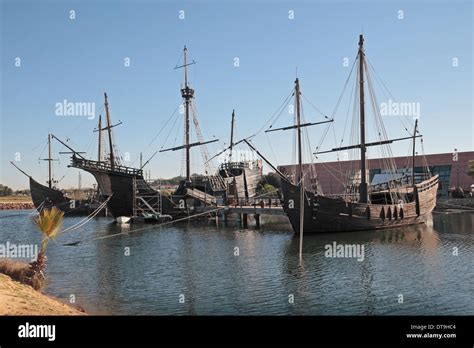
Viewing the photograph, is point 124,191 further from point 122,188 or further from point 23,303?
point 23,303

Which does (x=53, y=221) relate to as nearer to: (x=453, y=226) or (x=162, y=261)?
(x=162, y=261)

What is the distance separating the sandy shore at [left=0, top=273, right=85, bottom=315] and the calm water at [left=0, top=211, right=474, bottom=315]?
187cm

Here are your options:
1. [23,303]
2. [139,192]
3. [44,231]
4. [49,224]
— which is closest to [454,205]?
[139,192]

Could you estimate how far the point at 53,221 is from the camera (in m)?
15.3

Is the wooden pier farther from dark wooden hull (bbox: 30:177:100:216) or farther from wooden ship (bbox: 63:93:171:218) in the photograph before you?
dark wooden hull (bbox: 30:177:100:216)

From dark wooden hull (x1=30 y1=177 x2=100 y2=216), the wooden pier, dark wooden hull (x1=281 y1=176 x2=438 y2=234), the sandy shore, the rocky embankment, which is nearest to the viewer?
the sandy shore

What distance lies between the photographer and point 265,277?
18922mm

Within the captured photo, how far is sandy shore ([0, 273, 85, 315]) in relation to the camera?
10781mm

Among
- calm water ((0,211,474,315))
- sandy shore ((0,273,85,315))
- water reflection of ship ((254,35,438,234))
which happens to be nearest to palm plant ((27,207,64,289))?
calm water ((0,211,474,315))

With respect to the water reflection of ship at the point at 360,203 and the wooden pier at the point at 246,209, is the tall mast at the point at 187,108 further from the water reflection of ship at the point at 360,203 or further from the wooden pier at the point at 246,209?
the water reflection of ship at the point at 360,203

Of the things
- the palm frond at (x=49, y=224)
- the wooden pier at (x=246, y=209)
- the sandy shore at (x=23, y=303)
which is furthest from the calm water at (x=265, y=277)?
the wooden pier at (x=246, y=209)

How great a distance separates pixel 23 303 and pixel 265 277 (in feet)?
34.4

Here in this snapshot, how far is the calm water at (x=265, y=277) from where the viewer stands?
14500 millimetres
